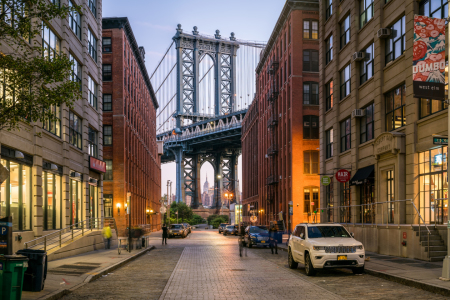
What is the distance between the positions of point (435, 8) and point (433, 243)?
9.44m

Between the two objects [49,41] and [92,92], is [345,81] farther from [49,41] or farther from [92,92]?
[49,41]

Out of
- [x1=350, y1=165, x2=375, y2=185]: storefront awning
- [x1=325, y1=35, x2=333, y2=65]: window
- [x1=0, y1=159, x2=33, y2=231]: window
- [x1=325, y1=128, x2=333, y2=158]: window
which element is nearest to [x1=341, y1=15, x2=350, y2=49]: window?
[x1=325, y1=35, x2=333, y2=65]: window

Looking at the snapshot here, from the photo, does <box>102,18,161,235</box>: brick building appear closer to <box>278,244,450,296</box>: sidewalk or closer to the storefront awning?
the storefront awning

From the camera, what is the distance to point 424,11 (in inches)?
897

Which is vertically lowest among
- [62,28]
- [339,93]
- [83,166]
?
[83,166]

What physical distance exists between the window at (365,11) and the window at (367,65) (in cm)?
171

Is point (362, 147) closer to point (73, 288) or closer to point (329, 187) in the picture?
point (329, 187)

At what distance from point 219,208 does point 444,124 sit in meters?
142

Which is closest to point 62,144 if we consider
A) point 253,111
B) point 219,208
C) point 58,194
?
point 58,194

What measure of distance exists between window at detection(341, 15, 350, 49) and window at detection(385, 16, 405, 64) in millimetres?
6199

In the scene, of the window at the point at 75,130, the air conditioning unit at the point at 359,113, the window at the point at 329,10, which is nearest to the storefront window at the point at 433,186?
the air conditioning unit at the point at 359,113

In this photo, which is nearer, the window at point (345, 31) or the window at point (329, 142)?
the window at point (345, 31)

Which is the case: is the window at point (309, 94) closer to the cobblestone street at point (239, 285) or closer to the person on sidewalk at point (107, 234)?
the person on sidewalk at point (107, 234)

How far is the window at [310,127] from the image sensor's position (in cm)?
5534
